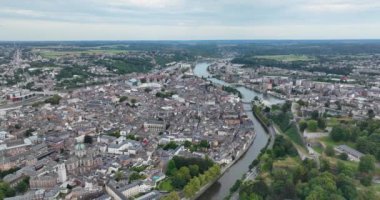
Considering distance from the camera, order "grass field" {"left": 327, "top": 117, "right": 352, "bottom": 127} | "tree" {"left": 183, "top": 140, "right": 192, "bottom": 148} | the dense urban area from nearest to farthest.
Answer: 1. the dense urban area
2. "tree" {"left": 183, "top": 140, "right": 192, "bottom": 148}
3. "grass field" {"left": 327, "top": 117, "right": 352, "bottom": 127}

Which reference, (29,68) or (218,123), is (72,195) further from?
(29,68)

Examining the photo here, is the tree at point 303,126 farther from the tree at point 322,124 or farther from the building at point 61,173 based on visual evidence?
the building at point 61,173

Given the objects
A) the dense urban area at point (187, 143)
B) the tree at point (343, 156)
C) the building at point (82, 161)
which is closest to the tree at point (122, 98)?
the dense urban area at point (187, 143)

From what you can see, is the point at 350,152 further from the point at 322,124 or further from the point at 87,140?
the point at 87,140

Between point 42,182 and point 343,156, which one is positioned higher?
point 343,156

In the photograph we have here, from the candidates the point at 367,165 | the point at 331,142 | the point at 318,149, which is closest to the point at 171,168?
the point at 367,165

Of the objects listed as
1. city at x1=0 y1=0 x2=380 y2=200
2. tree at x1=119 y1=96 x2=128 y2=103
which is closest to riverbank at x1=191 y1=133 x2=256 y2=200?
city at x1=0 y1=0 x2=380 y2=200

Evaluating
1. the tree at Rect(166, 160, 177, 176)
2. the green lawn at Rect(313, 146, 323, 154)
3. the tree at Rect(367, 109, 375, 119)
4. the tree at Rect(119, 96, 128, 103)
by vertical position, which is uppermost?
the tree at Rect(367, 109, 375, 119)

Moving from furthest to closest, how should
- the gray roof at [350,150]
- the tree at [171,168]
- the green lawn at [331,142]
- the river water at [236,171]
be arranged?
the green lawn at [331,142], the gray roof at [350,150], the tree at [171,168], the river water at [236,171]

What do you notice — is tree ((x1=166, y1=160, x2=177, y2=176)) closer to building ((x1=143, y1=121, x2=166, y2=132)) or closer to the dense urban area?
the dense urban area

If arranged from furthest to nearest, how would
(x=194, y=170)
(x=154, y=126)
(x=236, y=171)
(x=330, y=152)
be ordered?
(x=154, y=126) < (x=330, y=152) < (x=236, y=171) < (x=194, y=170)

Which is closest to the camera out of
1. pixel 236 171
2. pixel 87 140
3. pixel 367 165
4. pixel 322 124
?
pixel 367 165
